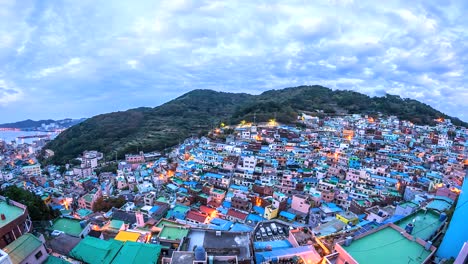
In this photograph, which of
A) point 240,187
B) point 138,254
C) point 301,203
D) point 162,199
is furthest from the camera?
point 240,187

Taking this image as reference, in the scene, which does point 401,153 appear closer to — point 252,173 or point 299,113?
point 252,173

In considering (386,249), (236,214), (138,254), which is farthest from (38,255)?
(236,214)

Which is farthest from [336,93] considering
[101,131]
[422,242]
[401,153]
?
[422,242]

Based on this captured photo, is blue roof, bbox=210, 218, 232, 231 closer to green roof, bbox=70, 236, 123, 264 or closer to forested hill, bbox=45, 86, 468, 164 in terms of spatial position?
green roof, bbox=70, 236, 123, 264

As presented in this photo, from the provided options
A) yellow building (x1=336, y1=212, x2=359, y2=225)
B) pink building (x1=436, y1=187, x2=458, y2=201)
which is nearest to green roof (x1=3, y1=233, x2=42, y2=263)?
yellow building (x1=336, y1=212, x2=359, y2=225)

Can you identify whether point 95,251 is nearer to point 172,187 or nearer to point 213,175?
point 172,187

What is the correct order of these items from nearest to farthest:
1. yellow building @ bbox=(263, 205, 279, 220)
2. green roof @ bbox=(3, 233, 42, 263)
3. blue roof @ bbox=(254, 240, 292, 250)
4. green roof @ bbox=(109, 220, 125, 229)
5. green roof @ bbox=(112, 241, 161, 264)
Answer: green roof @ bbox=(3, 233, 42, 263), green roof @ bbox=(112, 241, 161, 264), blue roof @ bbox=(254, 240, 292, 250), green roof @ bbox=(109, 220, 125, 229), yellow building @ bbox=(263, 205, 279, 220)
